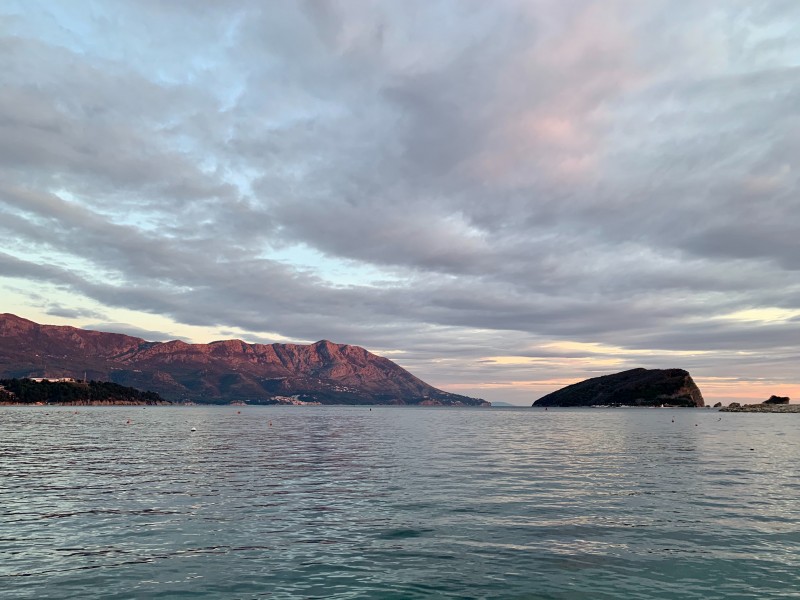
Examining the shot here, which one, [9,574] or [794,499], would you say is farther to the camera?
[794,499]

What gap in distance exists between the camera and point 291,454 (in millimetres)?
71625

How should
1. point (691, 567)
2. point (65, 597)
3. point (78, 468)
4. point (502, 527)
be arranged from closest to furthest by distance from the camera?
point (65, 597), point (691, 567), point (502, 527), point (78, 468)

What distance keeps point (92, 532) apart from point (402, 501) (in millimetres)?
18793

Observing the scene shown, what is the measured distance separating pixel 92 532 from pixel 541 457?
172ft

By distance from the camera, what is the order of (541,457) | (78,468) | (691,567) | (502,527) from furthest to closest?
(541,457), (78,468), (502,527), (691,567)

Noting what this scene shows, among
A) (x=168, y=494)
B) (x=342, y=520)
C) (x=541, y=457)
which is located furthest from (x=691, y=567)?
(x=541, y=457)

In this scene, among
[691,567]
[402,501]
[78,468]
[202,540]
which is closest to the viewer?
[691,567]

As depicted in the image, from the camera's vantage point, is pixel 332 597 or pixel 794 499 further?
pixel 794 499

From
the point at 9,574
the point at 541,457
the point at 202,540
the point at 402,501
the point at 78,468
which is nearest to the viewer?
the point at 9,574

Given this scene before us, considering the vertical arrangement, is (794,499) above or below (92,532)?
above

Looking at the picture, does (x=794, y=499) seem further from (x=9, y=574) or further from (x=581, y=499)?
(x=9, y=574)

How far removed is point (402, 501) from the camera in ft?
125

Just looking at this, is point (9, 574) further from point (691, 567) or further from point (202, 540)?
point (691, 567)

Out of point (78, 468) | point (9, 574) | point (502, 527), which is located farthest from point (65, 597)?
point (78, 468)
